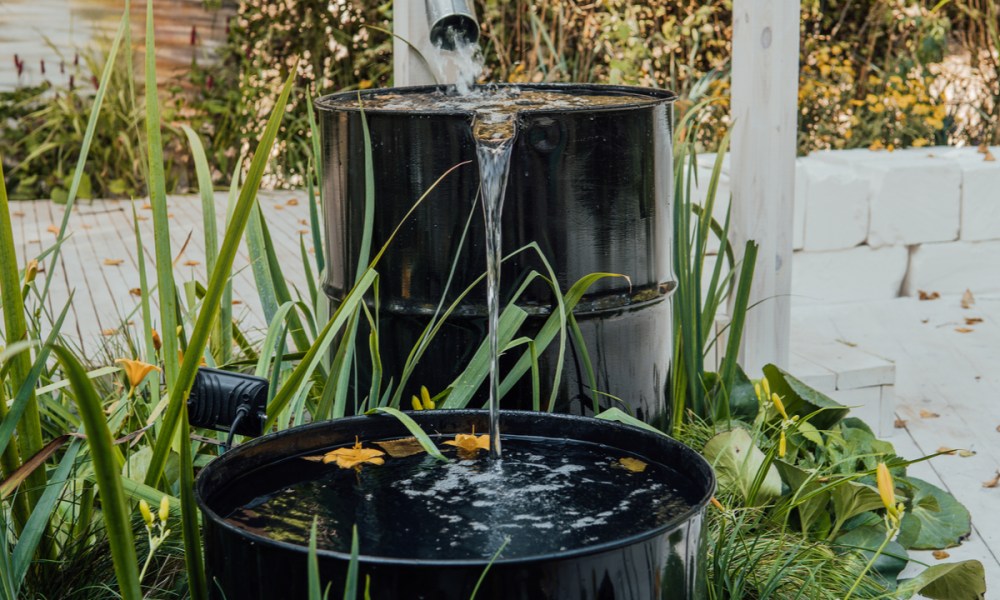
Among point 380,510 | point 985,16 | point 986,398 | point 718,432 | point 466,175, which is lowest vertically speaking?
point 986,398

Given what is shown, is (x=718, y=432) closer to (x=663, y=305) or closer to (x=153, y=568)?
(x=663, y=305)

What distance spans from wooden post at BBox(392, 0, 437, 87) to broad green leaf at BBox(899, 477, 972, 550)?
1.48 metres

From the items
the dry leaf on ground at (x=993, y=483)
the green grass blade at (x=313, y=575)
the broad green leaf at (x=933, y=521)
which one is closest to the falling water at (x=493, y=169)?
the green grass blade at (x=313, y=575)

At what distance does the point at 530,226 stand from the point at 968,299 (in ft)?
11.1

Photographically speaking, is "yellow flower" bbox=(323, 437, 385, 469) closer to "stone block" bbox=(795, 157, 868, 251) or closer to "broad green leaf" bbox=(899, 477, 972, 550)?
"broad green leaf" bbox=(899, 477, 972, 550)

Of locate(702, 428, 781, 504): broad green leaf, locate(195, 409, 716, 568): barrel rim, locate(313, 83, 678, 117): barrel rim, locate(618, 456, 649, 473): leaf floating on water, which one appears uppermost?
locate(313, 83, 678, 117): barrel rim

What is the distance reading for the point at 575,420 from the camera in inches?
58.6

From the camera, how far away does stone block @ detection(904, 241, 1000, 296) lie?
4.67 meters

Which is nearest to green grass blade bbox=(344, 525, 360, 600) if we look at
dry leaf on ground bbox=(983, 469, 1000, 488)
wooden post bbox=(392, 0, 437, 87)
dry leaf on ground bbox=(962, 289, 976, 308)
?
wooden post bbox=(392, 0, 437, 87)

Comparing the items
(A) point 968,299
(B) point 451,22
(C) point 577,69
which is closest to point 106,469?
(B) point 451,22

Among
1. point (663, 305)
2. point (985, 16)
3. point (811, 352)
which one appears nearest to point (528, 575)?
point (663, 305)

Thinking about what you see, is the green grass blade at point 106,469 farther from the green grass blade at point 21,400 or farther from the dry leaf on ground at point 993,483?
the dry leaf on ground at point 993,483

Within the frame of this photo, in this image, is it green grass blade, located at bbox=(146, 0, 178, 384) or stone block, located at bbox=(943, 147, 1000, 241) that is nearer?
green grass blade, located at bbox=(146, 0, 178, 384)

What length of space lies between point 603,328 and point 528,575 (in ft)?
2.93
